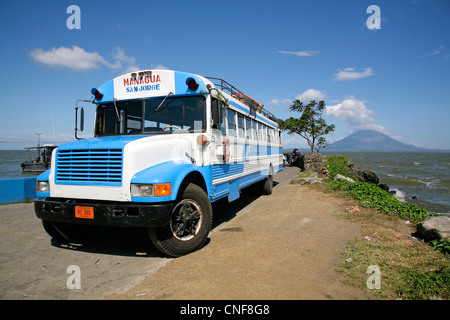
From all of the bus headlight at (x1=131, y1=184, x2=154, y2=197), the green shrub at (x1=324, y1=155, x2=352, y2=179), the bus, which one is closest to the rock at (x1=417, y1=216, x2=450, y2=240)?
the bus

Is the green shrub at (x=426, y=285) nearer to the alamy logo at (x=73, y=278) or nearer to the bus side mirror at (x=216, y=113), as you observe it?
the bus side mirror at (x=216, y=113)

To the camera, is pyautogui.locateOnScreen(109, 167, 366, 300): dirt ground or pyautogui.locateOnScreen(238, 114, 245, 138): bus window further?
pyautogui.locateOnScreen(238, 114, 245, 138): bus window

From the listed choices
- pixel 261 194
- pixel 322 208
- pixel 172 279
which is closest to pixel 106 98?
pixel 172 279

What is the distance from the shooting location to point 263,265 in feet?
12.5

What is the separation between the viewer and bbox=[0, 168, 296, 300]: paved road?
3.25 metres

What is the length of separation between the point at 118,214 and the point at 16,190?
797 cm

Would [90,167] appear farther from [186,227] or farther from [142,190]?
[186,227]

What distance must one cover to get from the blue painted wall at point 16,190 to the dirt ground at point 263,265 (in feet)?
25.2

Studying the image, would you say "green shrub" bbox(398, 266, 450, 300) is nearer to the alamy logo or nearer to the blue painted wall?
the alamy logo

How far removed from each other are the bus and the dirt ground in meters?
0.54

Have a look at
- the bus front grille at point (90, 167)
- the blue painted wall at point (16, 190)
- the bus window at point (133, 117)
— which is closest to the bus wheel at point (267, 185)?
the bus window at point (133, 117)

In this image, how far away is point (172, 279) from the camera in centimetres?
340

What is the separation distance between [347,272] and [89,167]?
386 cm
